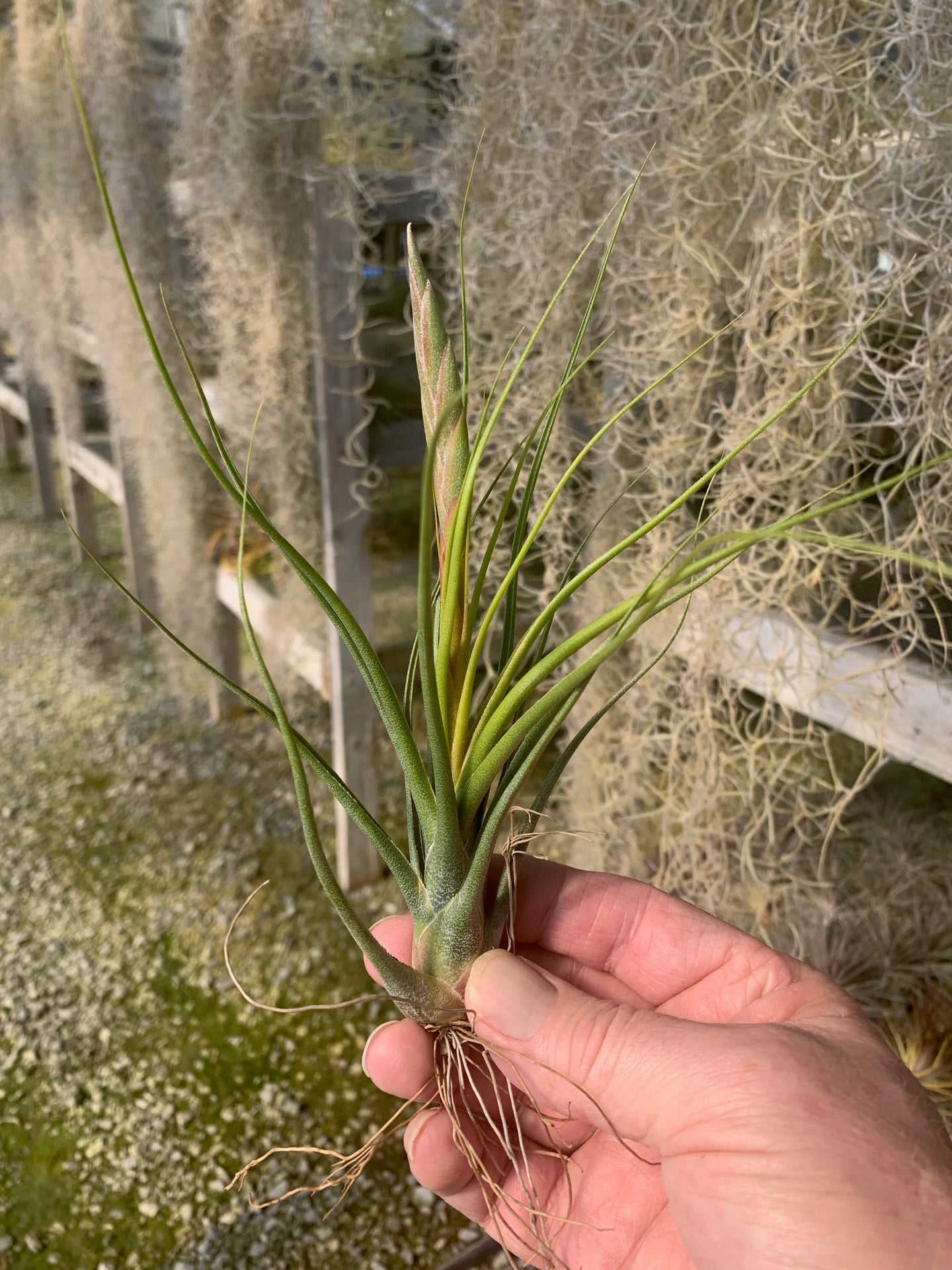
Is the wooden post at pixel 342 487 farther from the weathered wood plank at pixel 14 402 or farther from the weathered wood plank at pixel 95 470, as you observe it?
the weathered wood plank at pixel 14 402

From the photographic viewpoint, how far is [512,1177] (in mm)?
668

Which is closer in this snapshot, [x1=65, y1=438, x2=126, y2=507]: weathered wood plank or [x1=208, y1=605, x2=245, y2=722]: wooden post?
[x1=208, y1=605, x2=245, y2=722]: wooden post

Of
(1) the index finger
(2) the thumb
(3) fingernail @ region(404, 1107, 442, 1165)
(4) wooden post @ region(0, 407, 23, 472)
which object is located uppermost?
(2) the thumb

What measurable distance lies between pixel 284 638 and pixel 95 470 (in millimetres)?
1085

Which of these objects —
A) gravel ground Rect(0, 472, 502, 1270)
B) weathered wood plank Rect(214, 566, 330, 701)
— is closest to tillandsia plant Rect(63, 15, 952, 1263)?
gravel ground Rect(0, 472, 502, 1270)

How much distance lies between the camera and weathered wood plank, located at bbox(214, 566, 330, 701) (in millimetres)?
1609

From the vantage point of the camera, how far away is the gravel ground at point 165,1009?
108cm

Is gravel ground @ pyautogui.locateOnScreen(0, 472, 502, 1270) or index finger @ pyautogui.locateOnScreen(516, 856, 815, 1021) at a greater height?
index finger @ pyautogui.locateOnScreen(516, 856, 815, 1021)

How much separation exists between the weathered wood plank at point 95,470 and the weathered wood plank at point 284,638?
2.07 ft

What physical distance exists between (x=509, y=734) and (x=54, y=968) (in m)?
1.26

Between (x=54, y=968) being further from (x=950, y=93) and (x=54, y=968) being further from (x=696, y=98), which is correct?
(x=950, y=93)

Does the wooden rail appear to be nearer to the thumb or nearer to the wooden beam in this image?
the wooden beam

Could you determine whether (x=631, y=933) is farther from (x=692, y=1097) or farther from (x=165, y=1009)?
(x=165, y=1009)

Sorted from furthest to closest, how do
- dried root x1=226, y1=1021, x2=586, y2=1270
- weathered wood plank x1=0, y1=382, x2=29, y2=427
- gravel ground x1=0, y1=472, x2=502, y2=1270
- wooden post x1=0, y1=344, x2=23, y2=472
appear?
1. wooden post x1=0, y1=344, x2=23, y2=472
2. weathered wood plank x1=0, y1=382, x2=29, y2=427
3. gravel ground x1=0, y1=472, x2=502, y2=1270
4. dried root x1=226, y1=1021, x2=586, y2=1270
